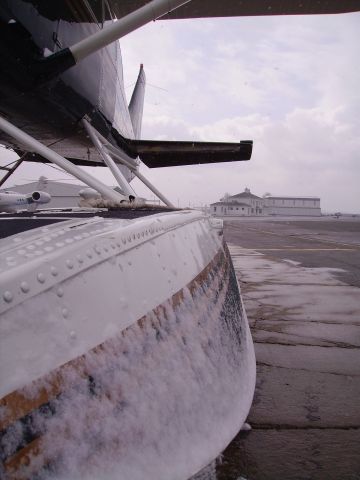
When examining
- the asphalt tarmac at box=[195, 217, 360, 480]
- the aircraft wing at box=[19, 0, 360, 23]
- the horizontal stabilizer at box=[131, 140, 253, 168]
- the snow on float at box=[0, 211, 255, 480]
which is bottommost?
the asphalt tarmac at box=[195, 217, 360, 480]

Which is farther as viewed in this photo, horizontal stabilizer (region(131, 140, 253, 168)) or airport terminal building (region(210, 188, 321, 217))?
airport terminal building (region(210, 188, 321, 217))

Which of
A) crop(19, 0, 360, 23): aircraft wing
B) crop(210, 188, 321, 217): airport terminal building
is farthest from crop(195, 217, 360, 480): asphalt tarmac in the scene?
crop(210, 188, 321, 217): airport terminal building

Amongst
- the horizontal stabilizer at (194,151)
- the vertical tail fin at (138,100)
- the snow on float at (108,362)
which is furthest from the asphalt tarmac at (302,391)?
the vertical tail fin at (138,100)

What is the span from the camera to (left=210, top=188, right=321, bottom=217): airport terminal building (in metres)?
99.7

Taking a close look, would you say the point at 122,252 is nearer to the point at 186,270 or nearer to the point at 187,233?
the point at 186,270

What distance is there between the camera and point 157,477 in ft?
3.42

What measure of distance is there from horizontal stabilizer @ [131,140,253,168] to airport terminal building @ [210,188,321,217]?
89914 mm

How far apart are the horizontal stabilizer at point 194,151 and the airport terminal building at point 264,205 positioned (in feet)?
295

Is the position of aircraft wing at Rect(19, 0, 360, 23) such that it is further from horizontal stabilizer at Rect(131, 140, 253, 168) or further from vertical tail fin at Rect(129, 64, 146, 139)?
vertical tail fin at Rect(129, 64, 146, 139)

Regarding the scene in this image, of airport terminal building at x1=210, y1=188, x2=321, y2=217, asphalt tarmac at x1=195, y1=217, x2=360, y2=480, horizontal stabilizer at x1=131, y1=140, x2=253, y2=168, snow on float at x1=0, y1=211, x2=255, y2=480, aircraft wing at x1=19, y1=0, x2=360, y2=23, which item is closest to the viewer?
snow on float at x1=0, y1=211, x2=255, y2=480

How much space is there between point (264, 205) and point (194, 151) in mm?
104052

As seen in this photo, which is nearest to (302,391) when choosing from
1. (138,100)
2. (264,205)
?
(138,100)

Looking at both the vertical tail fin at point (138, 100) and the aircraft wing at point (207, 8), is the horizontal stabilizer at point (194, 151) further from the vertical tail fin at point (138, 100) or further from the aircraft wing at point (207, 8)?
the vertical tail fin at point (138, 100)

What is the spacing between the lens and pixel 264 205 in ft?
351
